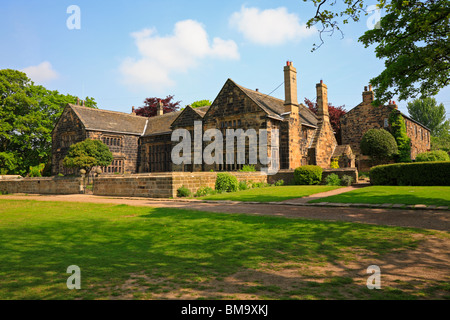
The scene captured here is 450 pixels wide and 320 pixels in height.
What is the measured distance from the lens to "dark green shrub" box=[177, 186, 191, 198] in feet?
64.8

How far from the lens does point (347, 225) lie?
28.3ft

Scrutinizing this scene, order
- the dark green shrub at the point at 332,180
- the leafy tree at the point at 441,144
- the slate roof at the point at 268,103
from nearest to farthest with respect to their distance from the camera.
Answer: the dark green shrub at the point at 332,180, the slate roof at the point at 268,103, the leafy tree at the point at 441,144

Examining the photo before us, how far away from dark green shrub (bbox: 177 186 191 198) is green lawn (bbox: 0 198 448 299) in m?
9.88

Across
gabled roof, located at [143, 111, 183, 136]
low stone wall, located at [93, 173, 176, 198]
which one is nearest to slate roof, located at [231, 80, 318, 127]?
gabled roof, located at [143, 111, 183, 136]

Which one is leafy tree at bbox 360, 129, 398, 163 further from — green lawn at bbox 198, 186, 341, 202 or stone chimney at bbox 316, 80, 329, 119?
green lawn at bbox 198, 186, 341, 202

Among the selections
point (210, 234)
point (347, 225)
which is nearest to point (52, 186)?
point (210, 234)

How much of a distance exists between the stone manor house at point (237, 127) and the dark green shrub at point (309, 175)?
3642 millimetres

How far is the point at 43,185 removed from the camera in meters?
29.2

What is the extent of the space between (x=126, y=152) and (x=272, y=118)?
837 inches

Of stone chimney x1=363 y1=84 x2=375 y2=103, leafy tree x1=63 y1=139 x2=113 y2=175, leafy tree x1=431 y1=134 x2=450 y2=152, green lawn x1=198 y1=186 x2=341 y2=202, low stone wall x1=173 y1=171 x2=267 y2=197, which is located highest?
stone chimney x1=363 y1=84 x2=375 y2=103

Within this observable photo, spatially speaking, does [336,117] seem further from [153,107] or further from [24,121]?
[24,121]

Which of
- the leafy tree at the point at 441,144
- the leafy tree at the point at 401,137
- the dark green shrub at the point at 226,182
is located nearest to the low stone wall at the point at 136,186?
the dark green shrub at the point at 226,182

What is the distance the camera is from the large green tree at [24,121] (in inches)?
1581

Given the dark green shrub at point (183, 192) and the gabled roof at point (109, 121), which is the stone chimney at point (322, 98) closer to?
the dark green shrub at point (183, 192)
